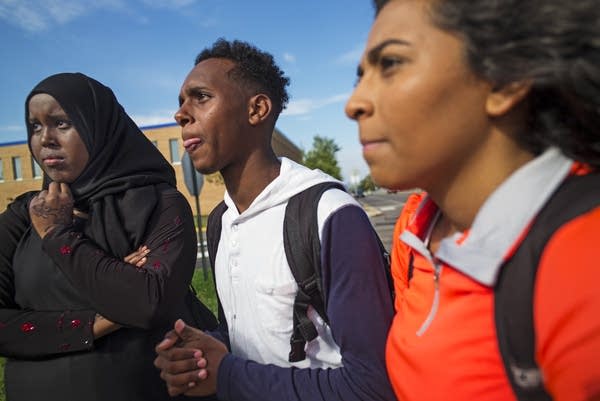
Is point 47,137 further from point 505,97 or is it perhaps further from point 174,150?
point 174,150

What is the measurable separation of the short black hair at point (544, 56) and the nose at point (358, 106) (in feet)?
0.84

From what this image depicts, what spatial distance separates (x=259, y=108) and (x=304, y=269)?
3.13 ft

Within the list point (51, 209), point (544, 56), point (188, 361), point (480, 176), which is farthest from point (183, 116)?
point (544, 56)

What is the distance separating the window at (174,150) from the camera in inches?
1590

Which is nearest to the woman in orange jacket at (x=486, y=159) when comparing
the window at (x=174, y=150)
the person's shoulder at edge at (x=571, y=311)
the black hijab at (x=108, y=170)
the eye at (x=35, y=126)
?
the person's shoulder at edge at (x=571, y=311)

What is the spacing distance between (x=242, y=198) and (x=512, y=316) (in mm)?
1443

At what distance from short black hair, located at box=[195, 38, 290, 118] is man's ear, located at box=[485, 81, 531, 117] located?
139cm

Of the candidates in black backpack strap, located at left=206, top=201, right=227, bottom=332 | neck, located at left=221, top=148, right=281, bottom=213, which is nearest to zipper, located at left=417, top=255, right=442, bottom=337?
neck, located at left=221, top=148, right=281, bottom=213

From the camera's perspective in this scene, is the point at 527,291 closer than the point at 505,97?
Yes

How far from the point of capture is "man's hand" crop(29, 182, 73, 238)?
194cm

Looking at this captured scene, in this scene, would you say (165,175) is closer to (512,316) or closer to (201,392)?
(201,392)

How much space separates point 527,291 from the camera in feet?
2.79

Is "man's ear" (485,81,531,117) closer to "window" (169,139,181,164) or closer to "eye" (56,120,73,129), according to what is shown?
"eye" (56,120,73,129)

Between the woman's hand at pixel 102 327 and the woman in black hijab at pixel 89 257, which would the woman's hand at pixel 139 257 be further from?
the woman's hand at pixel 102 327
